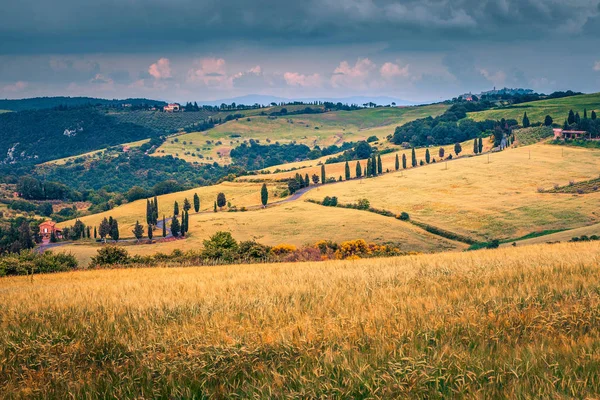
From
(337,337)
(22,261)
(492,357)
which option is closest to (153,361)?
(337,337)

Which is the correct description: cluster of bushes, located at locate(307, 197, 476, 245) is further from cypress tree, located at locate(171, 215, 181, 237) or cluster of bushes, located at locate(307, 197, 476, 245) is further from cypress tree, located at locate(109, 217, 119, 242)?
cypress tree, located at locate(109, 217, 119, 242)

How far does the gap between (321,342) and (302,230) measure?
105789 millimetres

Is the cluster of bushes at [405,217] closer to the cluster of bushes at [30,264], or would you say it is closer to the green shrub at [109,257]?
the green shrub at [109,257]

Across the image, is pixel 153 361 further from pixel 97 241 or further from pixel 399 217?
pixel 97 241

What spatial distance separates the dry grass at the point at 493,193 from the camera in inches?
4471

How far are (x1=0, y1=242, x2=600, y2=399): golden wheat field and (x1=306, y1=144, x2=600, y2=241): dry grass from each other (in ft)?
329

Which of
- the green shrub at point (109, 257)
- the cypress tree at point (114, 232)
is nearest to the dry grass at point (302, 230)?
the cypress tree at point (114, 232)

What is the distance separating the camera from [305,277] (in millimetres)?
16969

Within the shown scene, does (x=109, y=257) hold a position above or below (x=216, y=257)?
above

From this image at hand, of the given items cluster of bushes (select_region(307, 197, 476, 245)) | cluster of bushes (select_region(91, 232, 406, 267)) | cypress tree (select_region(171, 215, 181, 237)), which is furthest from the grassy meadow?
cluster of bushes (select_region(91, 232, 406, 267))

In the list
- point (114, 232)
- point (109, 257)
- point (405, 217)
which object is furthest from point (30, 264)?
point (114, 232)

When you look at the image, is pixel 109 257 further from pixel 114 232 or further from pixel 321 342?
pixel 114 232

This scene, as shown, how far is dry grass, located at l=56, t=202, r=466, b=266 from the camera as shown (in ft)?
337

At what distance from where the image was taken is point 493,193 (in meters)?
142
